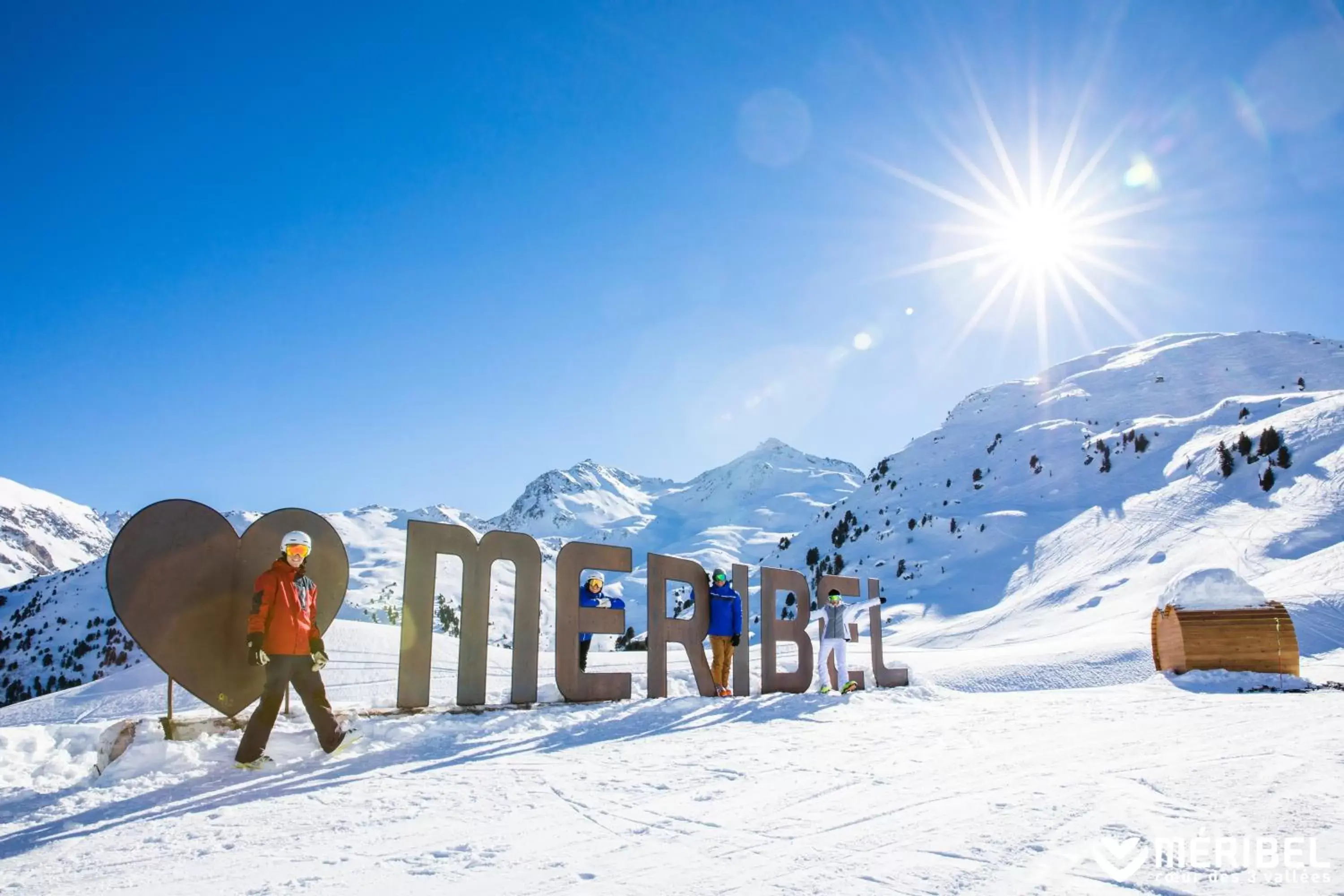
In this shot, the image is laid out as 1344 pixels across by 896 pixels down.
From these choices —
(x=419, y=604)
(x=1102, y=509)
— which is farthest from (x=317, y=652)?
(x=1102, y=509)

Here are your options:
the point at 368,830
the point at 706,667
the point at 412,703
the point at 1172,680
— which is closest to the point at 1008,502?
the point at 1172,680

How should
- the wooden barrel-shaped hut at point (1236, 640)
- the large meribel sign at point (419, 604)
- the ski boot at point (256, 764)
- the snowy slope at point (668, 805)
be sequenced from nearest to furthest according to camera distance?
the snowy slope at point (668, 805), the ski boot at point (256, 764), the large meribel sign at point (419, 604), the wooden barrel-shaped hut at point (1236, 640)

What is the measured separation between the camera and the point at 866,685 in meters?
13.4

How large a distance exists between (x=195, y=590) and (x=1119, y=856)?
677 centimetres

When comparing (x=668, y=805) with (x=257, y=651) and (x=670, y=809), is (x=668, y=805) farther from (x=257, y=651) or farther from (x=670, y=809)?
(x=257, y=651)

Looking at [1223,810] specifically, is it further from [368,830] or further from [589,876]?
[368,830]

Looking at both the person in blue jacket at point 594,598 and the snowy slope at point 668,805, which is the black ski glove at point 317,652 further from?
the person in blue jacket at point 594,598

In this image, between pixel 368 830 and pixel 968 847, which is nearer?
pixel 968 847

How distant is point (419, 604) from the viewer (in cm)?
758

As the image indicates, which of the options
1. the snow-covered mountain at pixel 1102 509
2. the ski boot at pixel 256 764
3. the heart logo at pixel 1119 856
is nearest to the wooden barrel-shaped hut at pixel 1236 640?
the snow-covered mountain at pixel 1102 509

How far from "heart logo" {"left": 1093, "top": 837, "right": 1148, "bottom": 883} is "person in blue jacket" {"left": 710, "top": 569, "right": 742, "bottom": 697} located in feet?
24.0

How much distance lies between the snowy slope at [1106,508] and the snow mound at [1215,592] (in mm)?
1891

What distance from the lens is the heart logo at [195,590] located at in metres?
6.01

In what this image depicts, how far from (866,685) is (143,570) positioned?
36.8ft
